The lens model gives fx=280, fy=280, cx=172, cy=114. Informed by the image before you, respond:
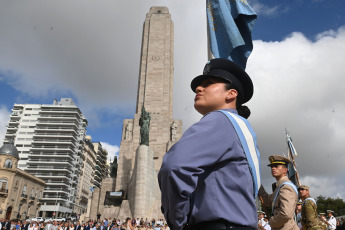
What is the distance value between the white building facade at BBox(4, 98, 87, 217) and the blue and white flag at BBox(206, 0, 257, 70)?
6126cm

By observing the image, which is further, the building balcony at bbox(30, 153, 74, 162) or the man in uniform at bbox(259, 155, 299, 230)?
the building balcony at bbox(30, 153, 74, 162)

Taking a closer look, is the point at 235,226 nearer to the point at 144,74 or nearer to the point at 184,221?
the point at 184,221

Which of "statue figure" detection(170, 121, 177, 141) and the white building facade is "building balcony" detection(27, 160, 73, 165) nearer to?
the white building facade

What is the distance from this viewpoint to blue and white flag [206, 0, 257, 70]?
13.9ft

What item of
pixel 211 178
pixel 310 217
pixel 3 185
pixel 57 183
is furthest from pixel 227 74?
pixel 57 183

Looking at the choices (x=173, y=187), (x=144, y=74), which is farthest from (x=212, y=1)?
(x=144, y=74)

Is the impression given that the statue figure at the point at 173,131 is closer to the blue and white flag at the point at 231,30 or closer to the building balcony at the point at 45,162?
the blue and white flag at the point at 231,30

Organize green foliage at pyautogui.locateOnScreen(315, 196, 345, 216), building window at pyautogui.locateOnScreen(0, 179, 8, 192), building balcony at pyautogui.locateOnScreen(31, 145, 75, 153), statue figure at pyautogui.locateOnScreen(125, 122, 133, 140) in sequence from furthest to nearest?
building balcony at pyautogui.locateOnScreen(31, 145, 75, 153) < green foliage at pyautogui.locateOnScreen(315, 196, 345, 216) < building window at pyautogui.locateOnScreen(0, 179, 8, 192) < statue figure at pyautogui.locateOnScreen(125, 122, 133, 140)

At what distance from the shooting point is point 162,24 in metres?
36.7

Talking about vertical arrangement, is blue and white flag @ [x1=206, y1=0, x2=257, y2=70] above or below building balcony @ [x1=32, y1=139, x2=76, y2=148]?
below

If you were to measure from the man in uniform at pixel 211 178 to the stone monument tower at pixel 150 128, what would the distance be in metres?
21.4

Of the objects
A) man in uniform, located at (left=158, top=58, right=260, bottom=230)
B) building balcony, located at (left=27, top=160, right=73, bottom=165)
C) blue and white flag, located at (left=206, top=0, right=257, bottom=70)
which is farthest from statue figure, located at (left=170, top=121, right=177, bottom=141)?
building balcony, located at (left=27, top=160, right=73, bottom=165)

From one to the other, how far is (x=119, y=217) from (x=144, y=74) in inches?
706

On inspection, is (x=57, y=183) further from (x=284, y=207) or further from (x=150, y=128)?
(x=284, y=207)
